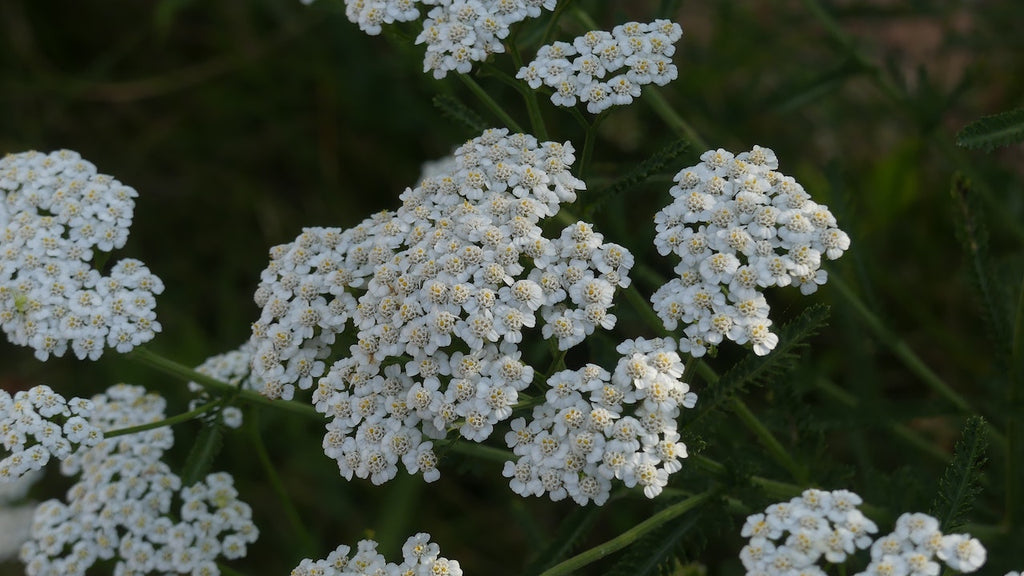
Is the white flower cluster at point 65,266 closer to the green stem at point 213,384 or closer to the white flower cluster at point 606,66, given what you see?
the green stem at point 213,384

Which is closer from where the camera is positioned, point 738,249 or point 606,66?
point 738,249

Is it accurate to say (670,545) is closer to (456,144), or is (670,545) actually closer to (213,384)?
(213,384)

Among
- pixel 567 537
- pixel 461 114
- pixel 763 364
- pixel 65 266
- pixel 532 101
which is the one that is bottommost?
pixel 567 537

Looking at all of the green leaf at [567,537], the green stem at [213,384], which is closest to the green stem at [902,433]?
the green leaf at [567,537]

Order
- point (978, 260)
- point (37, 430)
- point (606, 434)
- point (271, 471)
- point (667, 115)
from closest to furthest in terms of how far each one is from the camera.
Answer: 1. point (606, 434)
2. point (37, 430)
3. point (978, 260)
4. point (271, 471)
5. point (667, 115)

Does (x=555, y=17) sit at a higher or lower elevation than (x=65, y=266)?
higher

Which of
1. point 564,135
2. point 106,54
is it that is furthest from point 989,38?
point 106,54

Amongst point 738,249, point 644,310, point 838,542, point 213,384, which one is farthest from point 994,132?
point 213,384
